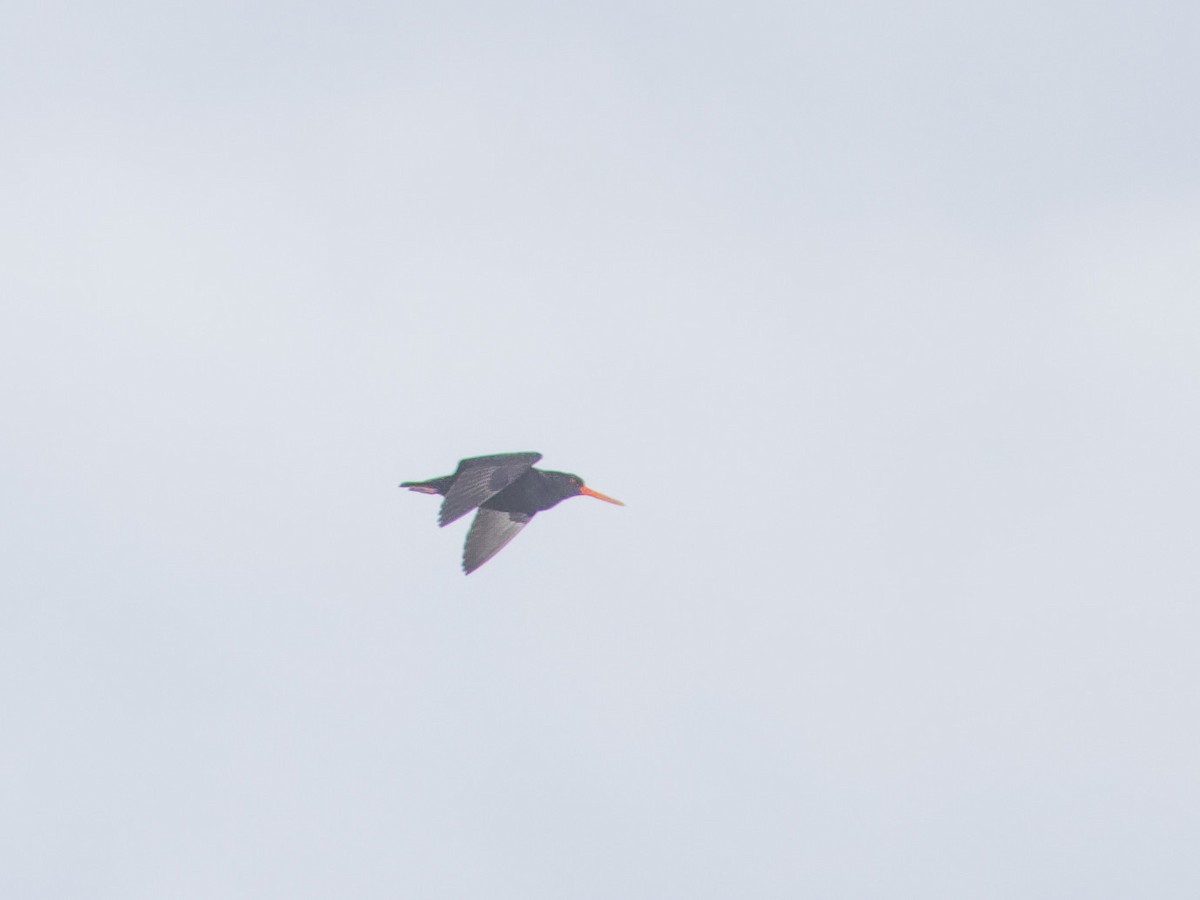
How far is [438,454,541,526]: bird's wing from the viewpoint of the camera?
26.7 m

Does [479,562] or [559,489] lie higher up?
[559,489]

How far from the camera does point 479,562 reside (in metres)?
27.5

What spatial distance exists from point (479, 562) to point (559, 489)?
238 cm

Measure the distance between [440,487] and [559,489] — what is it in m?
2.17

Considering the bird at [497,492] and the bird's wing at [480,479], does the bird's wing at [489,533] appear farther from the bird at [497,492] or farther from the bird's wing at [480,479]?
the bird's wing at [480,479]

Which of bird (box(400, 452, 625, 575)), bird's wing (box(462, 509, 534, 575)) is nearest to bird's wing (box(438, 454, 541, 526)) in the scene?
bird (box(400, 452, 625, 575))

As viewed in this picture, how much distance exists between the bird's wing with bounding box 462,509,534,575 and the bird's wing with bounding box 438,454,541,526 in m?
0.76

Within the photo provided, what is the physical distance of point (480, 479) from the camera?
2784cm

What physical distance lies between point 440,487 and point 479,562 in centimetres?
189

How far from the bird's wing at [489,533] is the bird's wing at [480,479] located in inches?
29.8

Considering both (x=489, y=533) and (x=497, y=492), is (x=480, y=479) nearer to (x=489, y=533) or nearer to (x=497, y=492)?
(x=497, y=492)

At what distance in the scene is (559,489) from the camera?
29.1m

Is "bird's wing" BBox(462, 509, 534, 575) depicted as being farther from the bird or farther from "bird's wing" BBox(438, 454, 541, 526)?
"bird's wing" BBox(438, 454, 541, 526)

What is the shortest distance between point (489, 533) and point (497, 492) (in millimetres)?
867
